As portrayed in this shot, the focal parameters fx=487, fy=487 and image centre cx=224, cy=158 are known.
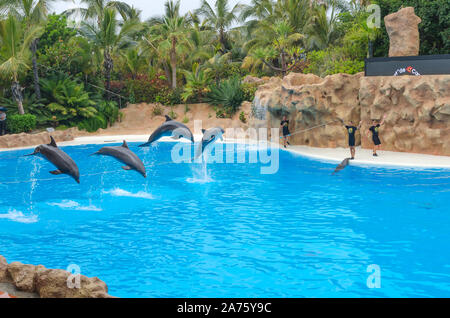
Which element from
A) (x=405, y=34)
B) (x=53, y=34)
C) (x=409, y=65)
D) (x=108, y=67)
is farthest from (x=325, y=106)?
(x=53, y=34)

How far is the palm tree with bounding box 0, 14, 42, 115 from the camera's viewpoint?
22734 millimetres

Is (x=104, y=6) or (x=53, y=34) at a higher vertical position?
(x=104, y=6)

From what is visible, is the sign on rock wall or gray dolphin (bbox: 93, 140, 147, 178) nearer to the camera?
gray dolphin (bbox: 93, 140, 147, 178)

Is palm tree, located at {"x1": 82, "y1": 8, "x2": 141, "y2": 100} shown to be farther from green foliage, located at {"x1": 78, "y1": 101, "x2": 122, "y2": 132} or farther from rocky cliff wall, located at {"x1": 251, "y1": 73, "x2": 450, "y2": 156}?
rocky cliff wall, located at {"x1": 251, "y1": 73, "x2": 450, "y2": 156}

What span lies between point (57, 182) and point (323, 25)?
23.9 meters

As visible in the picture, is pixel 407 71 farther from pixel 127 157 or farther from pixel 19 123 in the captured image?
pixel 19 123

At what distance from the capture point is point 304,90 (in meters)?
19.1

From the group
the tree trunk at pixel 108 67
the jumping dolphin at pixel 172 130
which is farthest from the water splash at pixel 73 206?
the tree trunk at pixel 108 67

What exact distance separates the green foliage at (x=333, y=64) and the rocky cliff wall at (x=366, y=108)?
1.66 meters

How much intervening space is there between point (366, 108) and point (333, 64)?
6239 mm

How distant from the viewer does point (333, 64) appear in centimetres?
2378

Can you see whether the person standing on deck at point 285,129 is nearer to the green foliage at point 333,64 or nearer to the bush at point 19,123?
the green foliage at point 333,64

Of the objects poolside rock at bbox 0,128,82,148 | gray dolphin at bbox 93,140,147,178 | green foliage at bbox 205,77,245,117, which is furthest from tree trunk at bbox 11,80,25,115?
gray dolphin at bbox 93,140,147,178

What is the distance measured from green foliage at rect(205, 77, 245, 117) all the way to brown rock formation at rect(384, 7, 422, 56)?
11.7m
